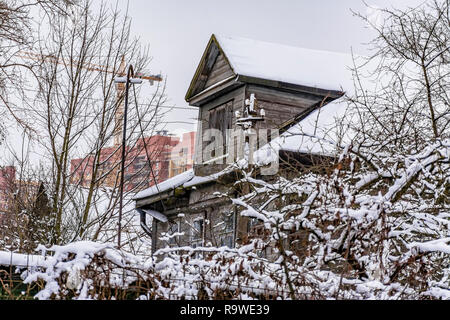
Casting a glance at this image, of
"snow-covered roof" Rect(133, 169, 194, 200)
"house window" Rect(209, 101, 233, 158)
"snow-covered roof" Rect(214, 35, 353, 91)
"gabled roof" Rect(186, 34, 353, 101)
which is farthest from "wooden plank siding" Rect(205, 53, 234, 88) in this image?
"snow-covered roof" Rect(133, 169, 194, 200)

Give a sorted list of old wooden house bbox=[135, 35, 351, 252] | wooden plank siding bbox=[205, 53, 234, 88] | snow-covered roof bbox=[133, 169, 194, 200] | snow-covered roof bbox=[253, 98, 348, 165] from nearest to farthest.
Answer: snow-covered roof bbox=[253, 98, 348, 165], old wooden house bbox=[135, 35, 351, 252], wooden plank siding bbox=[205, 53, 234, 88], snow-covered roof bbox=[133, 169, 194, 200]

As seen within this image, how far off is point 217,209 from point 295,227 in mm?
11069

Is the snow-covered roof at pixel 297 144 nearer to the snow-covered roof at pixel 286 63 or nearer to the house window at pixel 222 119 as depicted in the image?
the snow-covered roof at pixel 286 63

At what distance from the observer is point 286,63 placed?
57.9 ft

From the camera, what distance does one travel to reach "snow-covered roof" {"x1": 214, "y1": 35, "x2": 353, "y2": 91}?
16.6m

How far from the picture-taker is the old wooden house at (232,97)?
16344 mm

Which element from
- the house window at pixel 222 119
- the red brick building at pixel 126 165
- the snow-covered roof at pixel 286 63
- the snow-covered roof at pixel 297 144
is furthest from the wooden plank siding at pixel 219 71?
the snow-covered roof at pixel 297 144

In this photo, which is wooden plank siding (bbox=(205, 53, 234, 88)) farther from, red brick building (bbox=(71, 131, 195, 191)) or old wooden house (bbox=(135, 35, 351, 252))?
red brick building (bbox=(71, 131, 195, 191))

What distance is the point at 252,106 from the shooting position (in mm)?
14188

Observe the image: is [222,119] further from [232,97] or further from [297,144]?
[297,144]

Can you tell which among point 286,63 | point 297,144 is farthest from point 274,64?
point 297,144

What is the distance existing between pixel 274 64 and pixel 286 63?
48 cm
